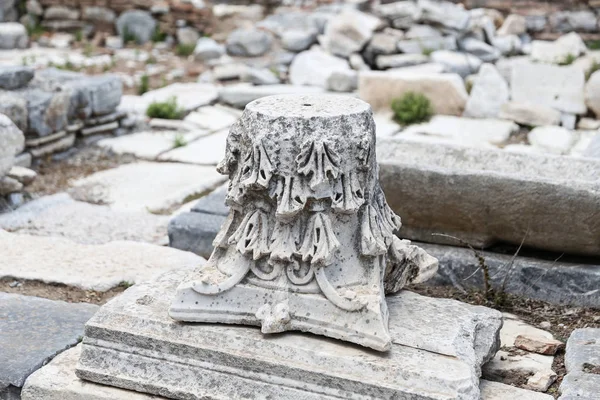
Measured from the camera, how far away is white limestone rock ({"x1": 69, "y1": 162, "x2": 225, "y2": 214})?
6.07 meters

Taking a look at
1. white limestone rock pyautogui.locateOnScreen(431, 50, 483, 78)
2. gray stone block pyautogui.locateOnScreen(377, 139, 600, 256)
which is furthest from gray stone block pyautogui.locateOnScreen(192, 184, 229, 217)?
white limestone rock pyautogui.locateOnScreen(431, 50, 483, 78)

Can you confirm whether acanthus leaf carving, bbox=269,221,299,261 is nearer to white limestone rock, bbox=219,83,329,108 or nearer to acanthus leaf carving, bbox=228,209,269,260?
acanthus leaf carving, bbox=228,209,269,260

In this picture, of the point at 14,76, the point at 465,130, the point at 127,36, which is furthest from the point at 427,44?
the point at 14,76

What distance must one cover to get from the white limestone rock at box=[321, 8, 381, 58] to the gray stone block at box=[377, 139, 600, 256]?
5.59 meters

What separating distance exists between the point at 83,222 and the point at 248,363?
2.95m

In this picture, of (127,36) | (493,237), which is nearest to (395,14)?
(127,36)

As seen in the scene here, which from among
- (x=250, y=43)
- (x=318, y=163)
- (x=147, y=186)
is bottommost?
(x=147, y=186)

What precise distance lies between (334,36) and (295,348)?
308 inches

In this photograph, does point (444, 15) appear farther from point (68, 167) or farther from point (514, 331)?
point (514, 331)

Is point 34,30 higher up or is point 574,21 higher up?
point 574,21

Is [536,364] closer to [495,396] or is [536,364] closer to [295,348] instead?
[495,396]

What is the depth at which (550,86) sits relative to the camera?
855 cm

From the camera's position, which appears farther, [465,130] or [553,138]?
[465,130]

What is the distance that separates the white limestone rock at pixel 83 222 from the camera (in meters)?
5.41
